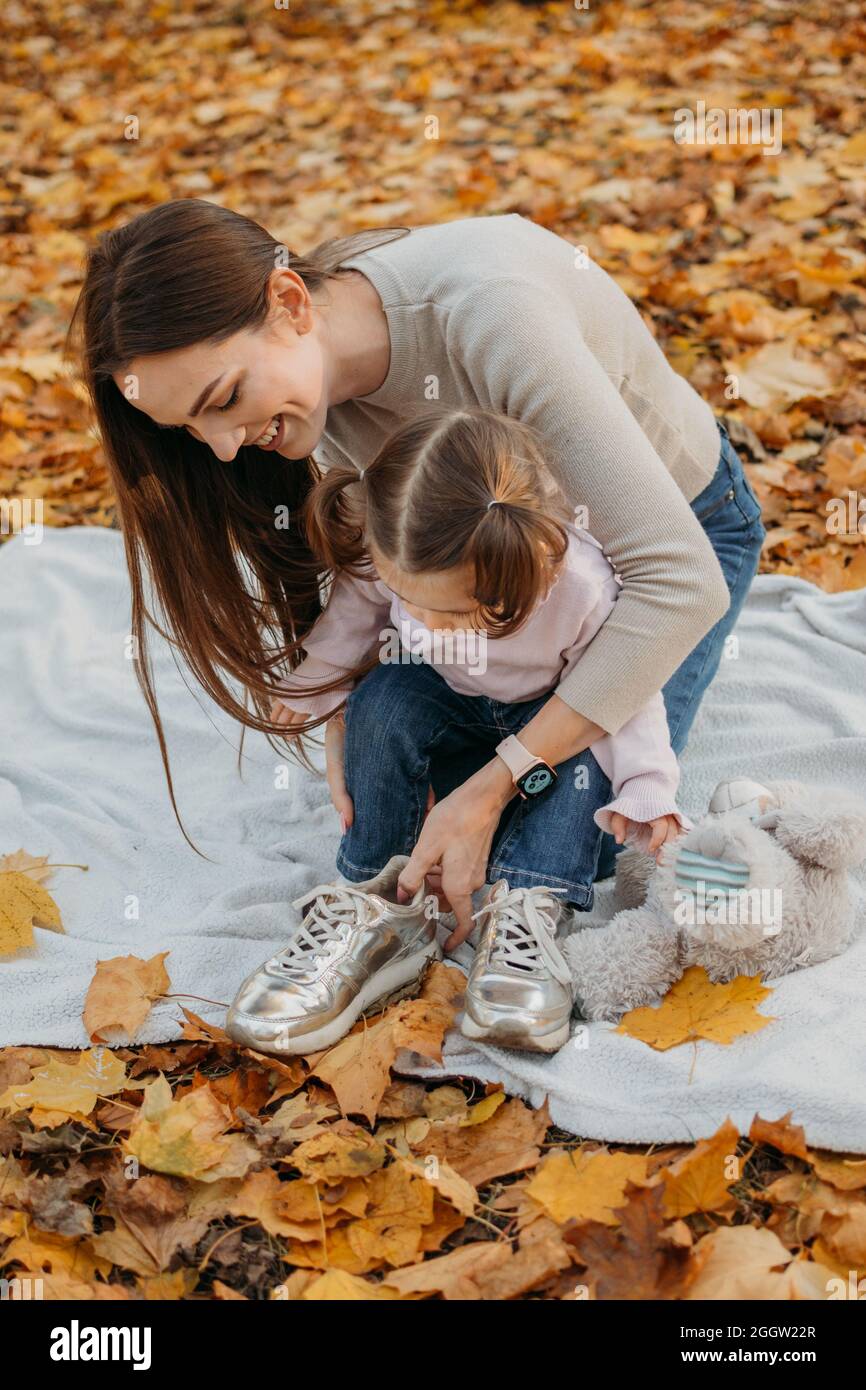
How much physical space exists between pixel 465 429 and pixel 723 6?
4.51 m

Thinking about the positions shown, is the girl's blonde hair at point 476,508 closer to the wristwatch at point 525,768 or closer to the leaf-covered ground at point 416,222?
the wristwatch at point 525,768

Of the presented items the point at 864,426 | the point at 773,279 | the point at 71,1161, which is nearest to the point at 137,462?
the point at 71,1161

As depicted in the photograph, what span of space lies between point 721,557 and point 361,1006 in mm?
903

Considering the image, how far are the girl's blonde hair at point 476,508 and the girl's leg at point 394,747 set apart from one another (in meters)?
0.24

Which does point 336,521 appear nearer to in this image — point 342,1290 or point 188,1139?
point 188,1139

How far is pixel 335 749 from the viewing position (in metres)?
1.84

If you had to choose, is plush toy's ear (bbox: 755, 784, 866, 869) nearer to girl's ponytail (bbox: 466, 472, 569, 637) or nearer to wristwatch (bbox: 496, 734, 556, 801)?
wristwatch (bbox: 496, 734, 556, 801)

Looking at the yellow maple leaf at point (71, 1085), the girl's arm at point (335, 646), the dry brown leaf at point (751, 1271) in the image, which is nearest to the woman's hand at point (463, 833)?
the girl's arm at point (335, 646)

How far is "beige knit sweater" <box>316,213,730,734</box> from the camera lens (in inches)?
59.0

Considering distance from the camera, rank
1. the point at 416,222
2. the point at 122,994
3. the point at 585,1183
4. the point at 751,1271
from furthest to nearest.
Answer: the point at 416,222
the point at 122,994
the point at 585,1183
the point at 751,1271

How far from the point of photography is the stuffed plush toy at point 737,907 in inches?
57.3

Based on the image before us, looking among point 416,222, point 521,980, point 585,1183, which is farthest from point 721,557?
point 416,222

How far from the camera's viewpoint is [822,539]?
2520mm

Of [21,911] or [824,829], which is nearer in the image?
[824,829]
